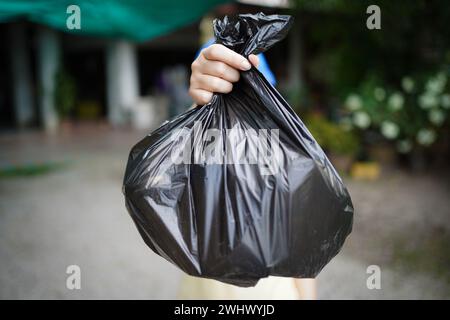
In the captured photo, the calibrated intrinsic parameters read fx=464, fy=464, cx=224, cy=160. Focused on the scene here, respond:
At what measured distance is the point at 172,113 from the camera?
9484mm

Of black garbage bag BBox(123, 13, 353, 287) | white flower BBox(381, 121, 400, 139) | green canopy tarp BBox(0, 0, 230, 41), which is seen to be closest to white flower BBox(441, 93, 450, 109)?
white flower BBox(381, 121, 400, 139)

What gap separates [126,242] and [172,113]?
5.66m

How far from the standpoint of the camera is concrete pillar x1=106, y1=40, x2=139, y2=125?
10961 mm

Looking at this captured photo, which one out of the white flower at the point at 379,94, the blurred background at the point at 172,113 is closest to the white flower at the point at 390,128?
the blurred background at the point at 172,113

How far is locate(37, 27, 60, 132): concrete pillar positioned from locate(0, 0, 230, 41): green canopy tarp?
8862mm

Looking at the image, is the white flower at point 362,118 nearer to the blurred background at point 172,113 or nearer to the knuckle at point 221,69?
the blurred background at point 172,113

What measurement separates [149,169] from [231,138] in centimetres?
22

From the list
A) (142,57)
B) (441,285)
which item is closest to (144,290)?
(441,285)

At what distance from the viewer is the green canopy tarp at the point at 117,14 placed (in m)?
1.98

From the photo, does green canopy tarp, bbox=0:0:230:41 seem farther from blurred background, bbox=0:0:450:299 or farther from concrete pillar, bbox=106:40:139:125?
concrete pillar, bbox=106:40:139:125

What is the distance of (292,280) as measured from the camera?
163 centimetres

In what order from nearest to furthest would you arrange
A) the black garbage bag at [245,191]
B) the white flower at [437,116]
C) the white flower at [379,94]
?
the black garbage bag at [245,191] < the white flower at [437,116] < the white flower at [379,94]

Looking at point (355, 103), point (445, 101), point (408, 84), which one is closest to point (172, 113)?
point (355, 103)

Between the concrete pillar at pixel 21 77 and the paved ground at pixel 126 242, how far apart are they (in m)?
6.00
